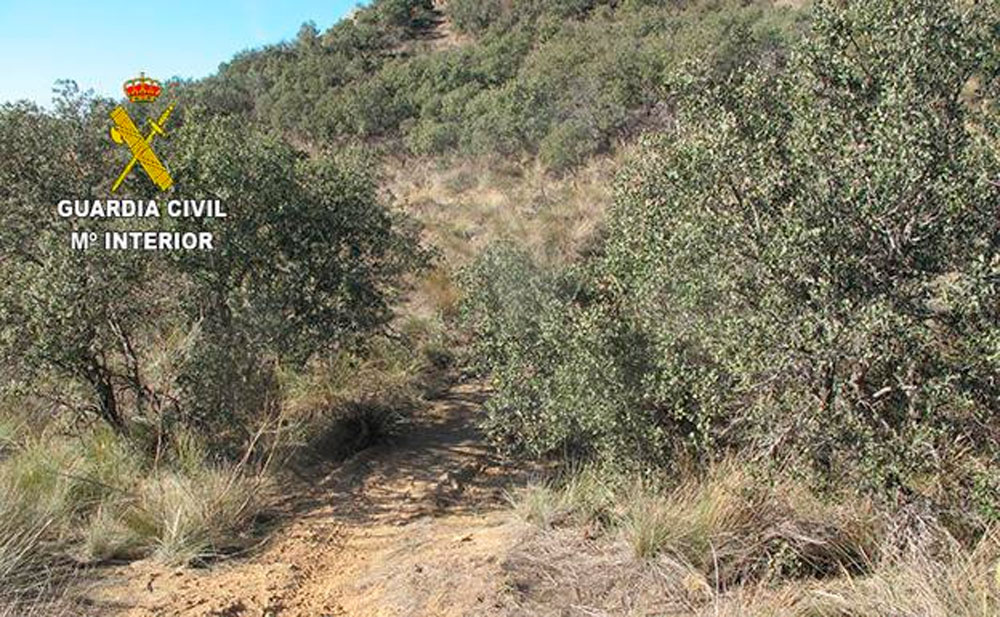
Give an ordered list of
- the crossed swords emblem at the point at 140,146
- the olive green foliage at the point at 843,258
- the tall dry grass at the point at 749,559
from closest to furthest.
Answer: the tall dry grass at the point at 749,559 < the olive green foliage at the point at 843,258 < the crossed swords emblem at the point at 140,146

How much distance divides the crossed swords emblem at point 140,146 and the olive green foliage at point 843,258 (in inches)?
159

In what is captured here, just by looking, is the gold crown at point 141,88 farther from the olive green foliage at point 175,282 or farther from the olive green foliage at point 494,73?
the olive green foliage at point 494,73

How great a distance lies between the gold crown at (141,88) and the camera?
7.07m

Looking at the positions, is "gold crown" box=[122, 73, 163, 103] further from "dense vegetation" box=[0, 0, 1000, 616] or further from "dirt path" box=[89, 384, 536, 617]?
→ "dirt path" box=[89, 384, 536, 617]

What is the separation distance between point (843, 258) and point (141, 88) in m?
6.41

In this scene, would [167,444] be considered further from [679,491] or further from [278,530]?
[679,491]

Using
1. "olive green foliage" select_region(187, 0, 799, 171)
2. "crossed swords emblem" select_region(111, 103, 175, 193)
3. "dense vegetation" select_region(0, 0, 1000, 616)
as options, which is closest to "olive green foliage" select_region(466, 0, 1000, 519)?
"dense vegetation" select_region(0, 0, 1000, 616)

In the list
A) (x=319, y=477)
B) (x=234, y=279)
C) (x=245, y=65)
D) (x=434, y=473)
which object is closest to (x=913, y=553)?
(x=434, y=473)

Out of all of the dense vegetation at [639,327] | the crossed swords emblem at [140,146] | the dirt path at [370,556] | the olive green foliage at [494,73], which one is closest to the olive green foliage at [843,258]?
the dense vegetation at [639,327]

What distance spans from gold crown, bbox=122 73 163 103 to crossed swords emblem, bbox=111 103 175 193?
0.34 metres

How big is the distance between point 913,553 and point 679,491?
1446 mm

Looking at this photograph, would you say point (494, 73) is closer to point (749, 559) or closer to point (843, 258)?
point (843, 258)

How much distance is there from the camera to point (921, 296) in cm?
379

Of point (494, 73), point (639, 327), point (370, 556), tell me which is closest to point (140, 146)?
point (370, 556)
